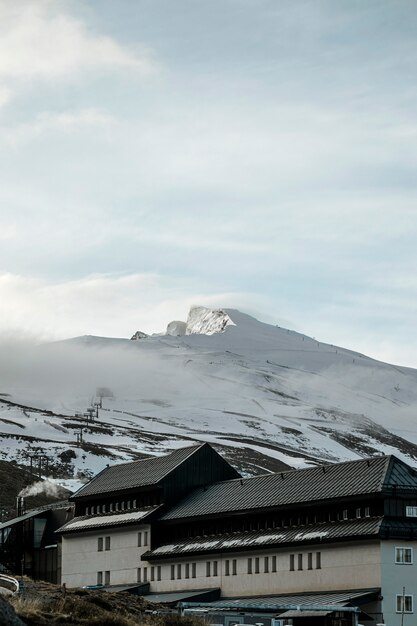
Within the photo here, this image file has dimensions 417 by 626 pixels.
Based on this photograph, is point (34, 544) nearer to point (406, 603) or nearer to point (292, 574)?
point (292, 574)

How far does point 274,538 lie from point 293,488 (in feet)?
20.1

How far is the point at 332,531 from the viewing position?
307 feet

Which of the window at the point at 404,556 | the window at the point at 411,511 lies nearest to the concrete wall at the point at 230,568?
the window at the point at 404,556

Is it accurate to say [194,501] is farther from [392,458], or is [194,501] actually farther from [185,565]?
[392,458]

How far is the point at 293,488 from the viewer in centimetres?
10269

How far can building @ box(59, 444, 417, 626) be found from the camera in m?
89.7

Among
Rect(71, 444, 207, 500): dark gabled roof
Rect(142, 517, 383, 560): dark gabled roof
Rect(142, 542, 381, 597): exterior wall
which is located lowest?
Rect(142, 542, 381, 597): exterior wall

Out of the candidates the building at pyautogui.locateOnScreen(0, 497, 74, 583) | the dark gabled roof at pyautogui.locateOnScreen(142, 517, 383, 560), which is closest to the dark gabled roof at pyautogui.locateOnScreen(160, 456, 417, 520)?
the dark gabled roof at pyautogui.locateOnScreen(142, 517, 383, 560)

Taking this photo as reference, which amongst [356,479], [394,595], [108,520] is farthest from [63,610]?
[108,520]

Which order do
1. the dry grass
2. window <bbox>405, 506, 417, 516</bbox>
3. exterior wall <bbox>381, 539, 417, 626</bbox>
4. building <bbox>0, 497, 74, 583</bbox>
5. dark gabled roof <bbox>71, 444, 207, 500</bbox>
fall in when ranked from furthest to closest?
building <bbox>0, 497, 74, 583</bbox> < dark gabled roof <bbox>71, 444, 207, 500</bbox> < window <bbox>405, 506, 417, 516</bbox> < exterior wall <bbox>381, 539, 417, 626</bbox> < the dry grass

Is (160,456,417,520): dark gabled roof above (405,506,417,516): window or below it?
above

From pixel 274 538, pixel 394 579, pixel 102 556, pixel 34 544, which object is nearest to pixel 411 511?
pixel 394 579

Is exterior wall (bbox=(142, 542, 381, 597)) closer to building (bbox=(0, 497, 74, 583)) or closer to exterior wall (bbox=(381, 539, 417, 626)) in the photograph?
exterior wall (bbox=(381, 539, 417, 626))

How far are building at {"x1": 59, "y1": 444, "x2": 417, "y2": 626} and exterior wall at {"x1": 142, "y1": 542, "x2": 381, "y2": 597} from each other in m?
0.09
